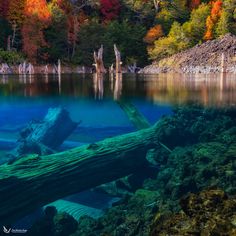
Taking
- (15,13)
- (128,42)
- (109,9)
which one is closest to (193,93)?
(15,13)

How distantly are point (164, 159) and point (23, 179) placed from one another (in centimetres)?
198

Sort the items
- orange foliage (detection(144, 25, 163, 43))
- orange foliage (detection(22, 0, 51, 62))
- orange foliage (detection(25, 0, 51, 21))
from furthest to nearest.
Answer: orange foliage (detection(144, 25, 163, 43)) < orange foliage (detection(25, 0, 51, 21)) < orange foliage (detection(22, 0, 51, 62))

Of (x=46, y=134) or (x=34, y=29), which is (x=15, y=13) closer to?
(x=34, y=29)

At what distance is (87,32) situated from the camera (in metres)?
56.0

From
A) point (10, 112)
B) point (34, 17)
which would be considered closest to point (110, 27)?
point (34, 17)

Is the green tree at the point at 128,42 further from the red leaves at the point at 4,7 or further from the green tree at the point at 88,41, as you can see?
the red leaves at the point at 4,7

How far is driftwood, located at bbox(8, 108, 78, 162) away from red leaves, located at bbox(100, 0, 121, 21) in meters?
59.6

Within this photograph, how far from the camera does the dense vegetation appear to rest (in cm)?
5291

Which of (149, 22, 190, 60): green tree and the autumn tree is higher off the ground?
the autumn tree

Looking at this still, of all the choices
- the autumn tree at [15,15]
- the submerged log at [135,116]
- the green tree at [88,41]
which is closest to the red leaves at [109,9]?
the green tree at [88,41]

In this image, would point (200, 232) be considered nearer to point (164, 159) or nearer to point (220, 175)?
point (220, 175)

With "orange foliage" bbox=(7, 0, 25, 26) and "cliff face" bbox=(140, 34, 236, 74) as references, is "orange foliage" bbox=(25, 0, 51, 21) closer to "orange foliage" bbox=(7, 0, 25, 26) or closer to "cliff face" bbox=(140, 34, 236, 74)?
"orange foliage" bbox=(7, 0, 25, 26)

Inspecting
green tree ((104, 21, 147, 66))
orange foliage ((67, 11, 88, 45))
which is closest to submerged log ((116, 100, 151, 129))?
→ green tree ((104, 21, 147, 66))

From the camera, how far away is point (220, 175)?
535cm
